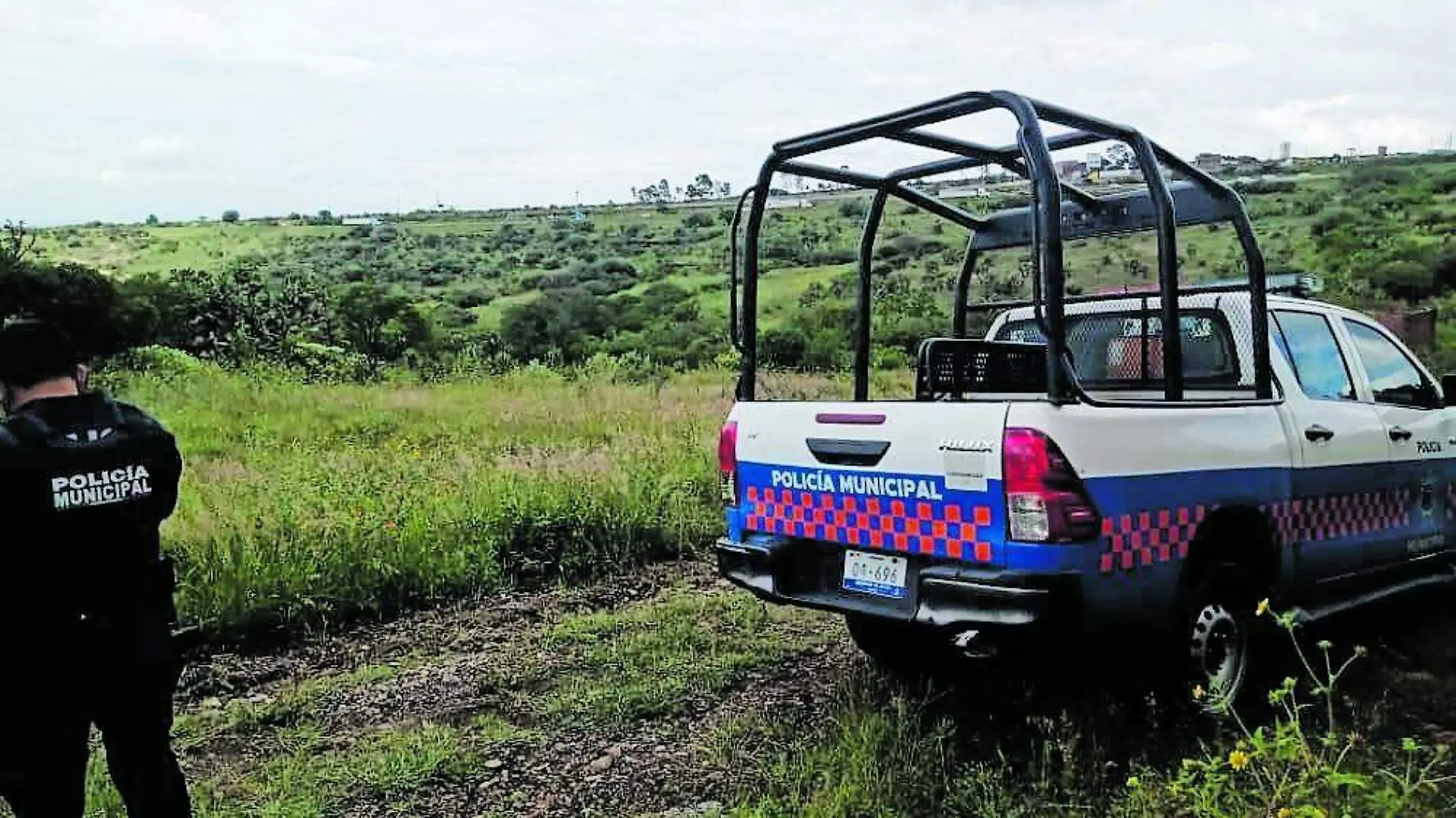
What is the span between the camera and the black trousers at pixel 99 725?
3.12 metres

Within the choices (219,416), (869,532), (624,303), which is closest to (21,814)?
(869,532)

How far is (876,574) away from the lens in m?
4.38

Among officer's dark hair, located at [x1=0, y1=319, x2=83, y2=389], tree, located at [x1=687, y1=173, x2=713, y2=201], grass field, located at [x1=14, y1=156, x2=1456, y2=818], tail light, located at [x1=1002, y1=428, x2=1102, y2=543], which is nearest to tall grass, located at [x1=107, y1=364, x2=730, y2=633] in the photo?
grass field, located at [x1=14, y1=156, x2=1456, y2=818]

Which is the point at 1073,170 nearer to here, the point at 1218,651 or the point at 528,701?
the point at 1218,651

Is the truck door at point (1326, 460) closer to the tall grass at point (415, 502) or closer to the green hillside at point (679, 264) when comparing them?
the green hillside at point (679, 264)

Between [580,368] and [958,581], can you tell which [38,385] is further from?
[580,368]

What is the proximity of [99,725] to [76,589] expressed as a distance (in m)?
0.46

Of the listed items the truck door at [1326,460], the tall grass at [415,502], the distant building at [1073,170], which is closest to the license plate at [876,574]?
the truck door at [1326,460]

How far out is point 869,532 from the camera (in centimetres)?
439

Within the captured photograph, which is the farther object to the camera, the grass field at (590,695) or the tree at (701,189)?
the tree at (701,189)

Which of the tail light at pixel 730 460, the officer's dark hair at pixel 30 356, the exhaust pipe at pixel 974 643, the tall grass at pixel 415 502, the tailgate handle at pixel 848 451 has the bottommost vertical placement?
the tall grass at pixel 415 502

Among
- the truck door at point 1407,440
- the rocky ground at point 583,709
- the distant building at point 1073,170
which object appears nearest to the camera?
the rocky ground at point 583,709

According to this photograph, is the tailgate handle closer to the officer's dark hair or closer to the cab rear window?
the cab rear window

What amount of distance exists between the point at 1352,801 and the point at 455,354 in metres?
21.5
